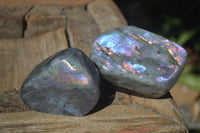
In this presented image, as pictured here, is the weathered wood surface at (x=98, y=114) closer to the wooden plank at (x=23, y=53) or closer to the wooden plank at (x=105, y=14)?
the wooden plank at (x=23, y=53)

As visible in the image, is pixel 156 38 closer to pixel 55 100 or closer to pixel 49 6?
pixel 55 100

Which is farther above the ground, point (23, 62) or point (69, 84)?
point (69, 84)

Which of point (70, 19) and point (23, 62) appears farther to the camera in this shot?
point (70, 19)

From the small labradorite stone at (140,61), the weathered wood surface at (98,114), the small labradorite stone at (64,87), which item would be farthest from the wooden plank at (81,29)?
the small labradorite stone at (64,87)

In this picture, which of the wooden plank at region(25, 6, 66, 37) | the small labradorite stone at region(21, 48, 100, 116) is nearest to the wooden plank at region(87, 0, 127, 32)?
the wooden plank at region(25, 6, 66, 37)

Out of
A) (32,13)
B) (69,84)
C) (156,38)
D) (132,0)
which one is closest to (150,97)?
(156,38)

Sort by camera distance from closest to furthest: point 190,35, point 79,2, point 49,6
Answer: point 49,6 < point 79,2 < point 190,35

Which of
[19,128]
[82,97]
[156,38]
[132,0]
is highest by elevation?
[156,38]
